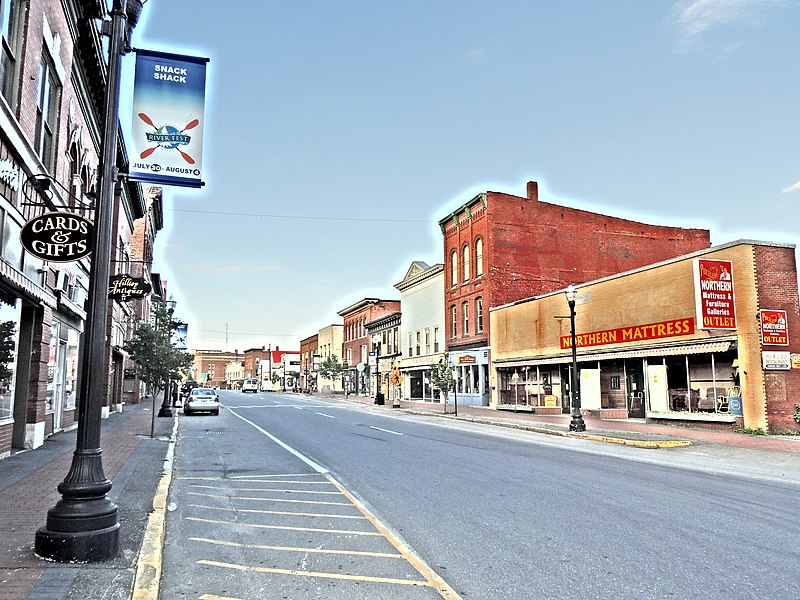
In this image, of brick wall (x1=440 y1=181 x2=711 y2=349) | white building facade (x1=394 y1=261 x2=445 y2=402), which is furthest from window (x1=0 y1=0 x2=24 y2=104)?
white building facade (x1=394 y1=261 x2=445 y2=402)

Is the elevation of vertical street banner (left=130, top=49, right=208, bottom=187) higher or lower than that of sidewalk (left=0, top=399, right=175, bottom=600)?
higher

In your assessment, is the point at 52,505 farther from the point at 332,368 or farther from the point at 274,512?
the point at 332,368

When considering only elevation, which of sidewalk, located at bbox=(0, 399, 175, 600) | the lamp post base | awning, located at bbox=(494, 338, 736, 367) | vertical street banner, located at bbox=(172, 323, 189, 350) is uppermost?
vertical street banner, located at bbox=(172, 323, 189, 350)

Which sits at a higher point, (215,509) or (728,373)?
(728,373)

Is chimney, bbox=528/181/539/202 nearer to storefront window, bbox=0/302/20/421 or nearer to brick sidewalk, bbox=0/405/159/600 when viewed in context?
brick sidewalk, bbox=0/405/159/600

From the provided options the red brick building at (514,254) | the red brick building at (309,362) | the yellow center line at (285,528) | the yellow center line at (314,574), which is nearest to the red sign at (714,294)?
the yellow center line at (285,528)

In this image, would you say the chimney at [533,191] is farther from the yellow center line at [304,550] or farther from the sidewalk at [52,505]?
the yellow center line at [304,550]

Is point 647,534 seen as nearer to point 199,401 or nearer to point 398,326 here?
point 199,401

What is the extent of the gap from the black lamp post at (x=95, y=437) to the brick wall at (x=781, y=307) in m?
20.5

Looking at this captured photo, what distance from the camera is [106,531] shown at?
604cm

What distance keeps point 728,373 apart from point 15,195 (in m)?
21.3

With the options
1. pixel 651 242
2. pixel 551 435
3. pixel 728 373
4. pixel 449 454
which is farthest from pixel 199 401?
pixel 651 242

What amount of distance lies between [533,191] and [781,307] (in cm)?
2381

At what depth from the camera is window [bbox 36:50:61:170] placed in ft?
46.4
